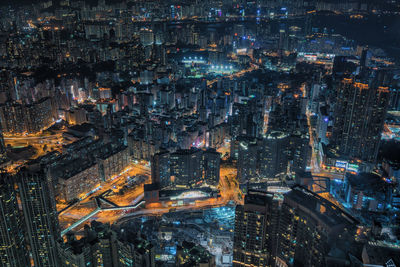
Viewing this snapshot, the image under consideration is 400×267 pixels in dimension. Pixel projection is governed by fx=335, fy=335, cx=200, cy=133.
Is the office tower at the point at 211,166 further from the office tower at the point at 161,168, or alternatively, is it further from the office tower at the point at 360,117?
the office tower at the point at 360,117

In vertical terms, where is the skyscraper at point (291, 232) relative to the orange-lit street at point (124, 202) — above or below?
above

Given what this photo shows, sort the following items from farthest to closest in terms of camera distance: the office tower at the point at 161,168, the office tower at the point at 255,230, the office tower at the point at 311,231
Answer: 1. the office tower at the point at 161,168
2. the office tower at the point at 255,230
3. the office tower at the point at 311,231

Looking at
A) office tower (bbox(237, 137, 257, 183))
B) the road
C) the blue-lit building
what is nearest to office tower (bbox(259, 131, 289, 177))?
office tower (bbox(237, 137, 257, 183))

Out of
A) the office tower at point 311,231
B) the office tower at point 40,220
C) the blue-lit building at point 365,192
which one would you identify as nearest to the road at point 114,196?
the office tower at point 40,220

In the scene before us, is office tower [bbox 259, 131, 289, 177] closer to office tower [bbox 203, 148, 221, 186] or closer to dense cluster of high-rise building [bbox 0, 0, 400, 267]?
dense cluster of high-rise building [bbox 0, 0, 400, 267]

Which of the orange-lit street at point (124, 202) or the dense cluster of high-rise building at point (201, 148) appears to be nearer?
the dense cluster of high-rise building at point (201, 148)

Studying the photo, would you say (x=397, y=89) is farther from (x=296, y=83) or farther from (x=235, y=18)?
(x=235, y=18)

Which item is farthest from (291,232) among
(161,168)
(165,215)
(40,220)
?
(40,220)
